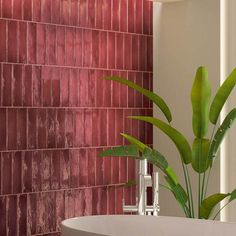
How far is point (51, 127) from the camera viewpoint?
438 cm

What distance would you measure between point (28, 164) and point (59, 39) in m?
0.66

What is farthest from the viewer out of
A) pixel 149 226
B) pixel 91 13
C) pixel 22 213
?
pixel 91 13

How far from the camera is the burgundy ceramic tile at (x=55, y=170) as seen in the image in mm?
4391

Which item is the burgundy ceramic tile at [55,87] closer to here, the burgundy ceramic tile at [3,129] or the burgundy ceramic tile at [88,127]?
the burgundy ceramic tile at [88,127]

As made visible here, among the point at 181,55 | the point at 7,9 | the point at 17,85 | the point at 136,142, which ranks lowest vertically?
the point at 136,142

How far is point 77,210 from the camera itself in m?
4.53

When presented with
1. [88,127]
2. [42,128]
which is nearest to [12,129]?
[42,128]

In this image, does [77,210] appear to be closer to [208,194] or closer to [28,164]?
[28,164]

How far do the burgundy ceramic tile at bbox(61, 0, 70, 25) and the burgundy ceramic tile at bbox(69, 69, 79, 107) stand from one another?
254mm

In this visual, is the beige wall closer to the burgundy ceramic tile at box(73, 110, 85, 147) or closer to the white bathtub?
the burgundy ceramic tile at box(73, 110, 85, 147)

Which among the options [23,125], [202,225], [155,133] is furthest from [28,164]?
[202,225]

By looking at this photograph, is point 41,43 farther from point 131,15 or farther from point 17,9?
point 131,15

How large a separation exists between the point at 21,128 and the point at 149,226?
50.4 inches

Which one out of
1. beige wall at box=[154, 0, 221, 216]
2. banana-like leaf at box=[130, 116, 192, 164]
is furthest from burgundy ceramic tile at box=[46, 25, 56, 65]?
beige wall at box=[154, 0, 221, 216]
